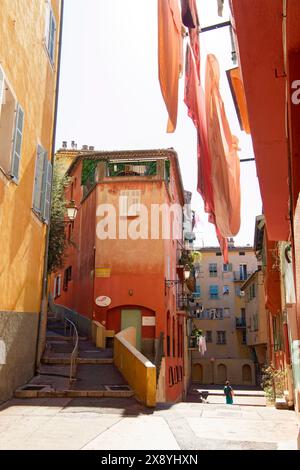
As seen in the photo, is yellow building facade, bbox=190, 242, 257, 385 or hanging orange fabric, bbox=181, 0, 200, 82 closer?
hanging orange fabric, bbox=181, 0, 200, 82

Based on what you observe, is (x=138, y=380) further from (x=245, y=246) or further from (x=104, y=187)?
(x=245, y=246)

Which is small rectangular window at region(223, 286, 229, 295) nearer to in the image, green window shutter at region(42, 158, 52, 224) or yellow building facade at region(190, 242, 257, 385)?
yellow building facade at region(190, 242, 257, 385)

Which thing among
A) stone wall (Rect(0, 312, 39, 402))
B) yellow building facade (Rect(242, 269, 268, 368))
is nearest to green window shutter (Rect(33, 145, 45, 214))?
stone wall (Rect(0, 312, 39, 402))

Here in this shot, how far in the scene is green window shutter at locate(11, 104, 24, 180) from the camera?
31.7 feet

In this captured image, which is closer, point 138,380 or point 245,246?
point 138,380

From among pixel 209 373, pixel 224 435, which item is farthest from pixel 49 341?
pixel 209 373

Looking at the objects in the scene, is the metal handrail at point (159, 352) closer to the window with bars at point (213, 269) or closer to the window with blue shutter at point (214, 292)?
the window with blue shutter at point (214, 292)

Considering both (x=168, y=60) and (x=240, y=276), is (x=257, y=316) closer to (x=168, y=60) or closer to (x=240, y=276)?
(x=240, y=276)

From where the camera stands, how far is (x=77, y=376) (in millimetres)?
13703

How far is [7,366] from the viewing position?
10109 millimetres

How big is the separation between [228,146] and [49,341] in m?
13.0

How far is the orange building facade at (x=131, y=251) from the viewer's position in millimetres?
23031

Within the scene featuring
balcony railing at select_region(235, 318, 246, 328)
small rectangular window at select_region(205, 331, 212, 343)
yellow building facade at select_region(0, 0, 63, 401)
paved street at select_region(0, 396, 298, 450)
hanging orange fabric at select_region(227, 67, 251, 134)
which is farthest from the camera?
small rectangular window at select_region(205, 331, 212, 343)

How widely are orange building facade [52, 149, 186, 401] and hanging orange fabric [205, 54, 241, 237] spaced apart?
46.4ft
